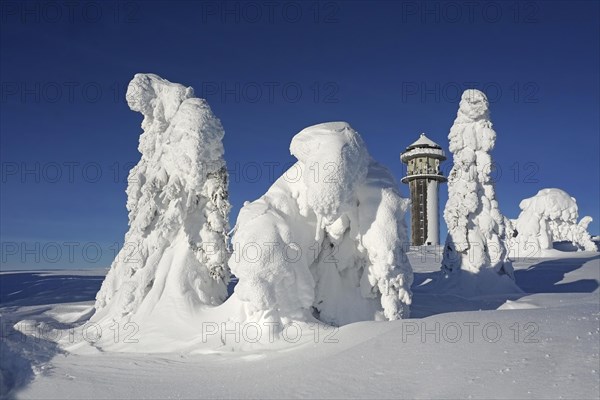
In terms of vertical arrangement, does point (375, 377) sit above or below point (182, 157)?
below

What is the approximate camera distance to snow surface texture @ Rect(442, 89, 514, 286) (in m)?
16.7

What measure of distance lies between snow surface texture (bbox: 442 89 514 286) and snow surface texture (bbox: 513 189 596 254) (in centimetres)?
1362

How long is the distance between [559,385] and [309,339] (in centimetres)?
345

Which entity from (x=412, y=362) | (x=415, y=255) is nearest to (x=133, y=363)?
(x=412, y=362)

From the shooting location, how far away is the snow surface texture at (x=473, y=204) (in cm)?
1666

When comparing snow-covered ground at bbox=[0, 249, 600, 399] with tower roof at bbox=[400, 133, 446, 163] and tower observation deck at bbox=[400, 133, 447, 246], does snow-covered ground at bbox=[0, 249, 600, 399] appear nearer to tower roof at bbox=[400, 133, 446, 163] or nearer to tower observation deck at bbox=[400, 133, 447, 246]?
tower observation deck at bbox=[400, 133, 447, 246]

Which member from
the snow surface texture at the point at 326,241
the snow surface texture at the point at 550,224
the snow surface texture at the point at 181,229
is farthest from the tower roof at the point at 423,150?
the snow surface texture at the point at 326,241

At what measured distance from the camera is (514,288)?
1616 centimetres

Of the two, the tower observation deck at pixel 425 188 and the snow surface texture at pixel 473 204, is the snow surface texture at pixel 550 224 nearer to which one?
the snow surface texture at pixel 473 204

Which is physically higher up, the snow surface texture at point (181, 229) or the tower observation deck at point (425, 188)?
the tower observation deck at point (425, 188)

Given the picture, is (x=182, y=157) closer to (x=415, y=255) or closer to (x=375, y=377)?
(x=375, y=377)

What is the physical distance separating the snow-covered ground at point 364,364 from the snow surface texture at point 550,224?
78.8ft

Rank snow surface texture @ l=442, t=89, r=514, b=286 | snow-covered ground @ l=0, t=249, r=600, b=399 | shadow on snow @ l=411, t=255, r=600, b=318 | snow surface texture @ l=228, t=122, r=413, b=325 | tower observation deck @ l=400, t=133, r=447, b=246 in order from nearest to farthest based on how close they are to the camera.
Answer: snow-covered ground @ l=0, t=249, r=600, b=399 < snow surface texture @ l=228, t=122, r=413, b=325 < shadow on snow @ l=411, t=255, r=600, b=318 < snow surface texture @ l=442, t=89, r=514, b=286 < tower observation deck @ l=400, t=133, r=447, b=246

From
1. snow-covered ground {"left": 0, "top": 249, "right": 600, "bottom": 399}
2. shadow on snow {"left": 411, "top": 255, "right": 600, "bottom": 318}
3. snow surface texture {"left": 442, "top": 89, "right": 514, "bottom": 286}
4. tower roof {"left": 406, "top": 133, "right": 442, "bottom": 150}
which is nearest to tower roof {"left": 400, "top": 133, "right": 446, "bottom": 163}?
tower roof {"left": 406, "top": 133, "right": 442, "bottom": 150}
